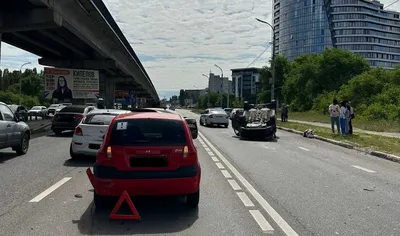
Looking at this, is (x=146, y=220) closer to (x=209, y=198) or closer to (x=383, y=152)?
(x=209, y=198)

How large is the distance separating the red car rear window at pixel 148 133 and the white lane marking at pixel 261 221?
149cm

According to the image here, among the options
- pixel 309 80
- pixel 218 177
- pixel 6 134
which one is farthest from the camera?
pixel 309 80

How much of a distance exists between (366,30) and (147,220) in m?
161

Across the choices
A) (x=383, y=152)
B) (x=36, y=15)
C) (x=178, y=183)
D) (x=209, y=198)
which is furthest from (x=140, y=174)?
(x=36, y=15)

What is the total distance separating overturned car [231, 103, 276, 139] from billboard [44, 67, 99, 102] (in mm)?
21770

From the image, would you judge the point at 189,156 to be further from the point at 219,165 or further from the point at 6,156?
the point at 6,156

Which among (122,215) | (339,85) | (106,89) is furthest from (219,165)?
(339,85)

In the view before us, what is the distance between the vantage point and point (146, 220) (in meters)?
5.97

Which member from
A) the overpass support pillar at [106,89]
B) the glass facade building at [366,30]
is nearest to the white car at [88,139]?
the overpass support pillar at [106,89]

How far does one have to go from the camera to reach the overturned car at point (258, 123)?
68.1 feet

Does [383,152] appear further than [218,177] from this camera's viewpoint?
Yes

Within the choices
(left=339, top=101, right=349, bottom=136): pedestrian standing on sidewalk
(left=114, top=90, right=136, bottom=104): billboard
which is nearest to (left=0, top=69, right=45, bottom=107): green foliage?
(left=114, top=90, right=136, bottom=104): billboard

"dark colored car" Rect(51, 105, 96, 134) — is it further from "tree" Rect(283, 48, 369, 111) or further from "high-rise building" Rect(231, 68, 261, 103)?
"high-rise building" Rect(231, 68, 261, 103)

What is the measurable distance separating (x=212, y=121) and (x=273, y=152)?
1926cm
